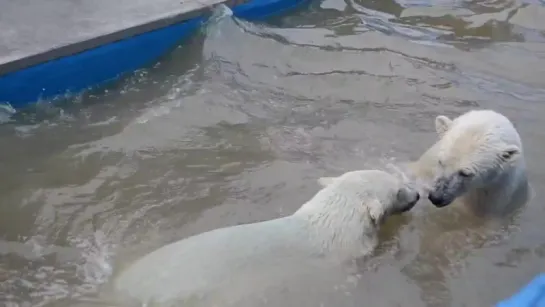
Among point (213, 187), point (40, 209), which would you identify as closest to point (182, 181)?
point (213, 187)

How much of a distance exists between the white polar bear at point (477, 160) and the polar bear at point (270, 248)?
252 mm

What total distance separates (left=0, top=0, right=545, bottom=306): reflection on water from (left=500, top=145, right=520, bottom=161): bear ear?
639 millimetres

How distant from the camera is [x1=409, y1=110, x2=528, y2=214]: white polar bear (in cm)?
480

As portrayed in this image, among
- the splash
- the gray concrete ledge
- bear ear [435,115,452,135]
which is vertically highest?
the gray concrete ledge

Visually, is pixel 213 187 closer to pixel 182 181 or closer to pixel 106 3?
pixel 182 181

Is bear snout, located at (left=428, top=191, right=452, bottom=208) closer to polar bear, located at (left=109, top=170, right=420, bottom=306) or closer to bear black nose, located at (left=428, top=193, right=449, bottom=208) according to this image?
bear black nose, located at (left=428, top=193, right=449, bottom=208)

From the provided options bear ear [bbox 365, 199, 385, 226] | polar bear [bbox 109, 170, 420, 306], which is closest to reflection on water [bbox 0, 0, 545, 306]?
polar bear [bbox 109, 170, 420, 306]

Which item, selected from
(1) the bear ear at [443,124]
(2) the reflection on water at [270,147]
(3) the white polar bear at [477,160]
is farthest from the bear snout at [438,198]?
(1) the bear ear at [443,124]

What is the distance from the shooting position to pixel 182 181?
561cm

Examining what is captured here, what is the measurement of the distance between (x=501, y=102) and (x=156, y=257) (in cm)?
434

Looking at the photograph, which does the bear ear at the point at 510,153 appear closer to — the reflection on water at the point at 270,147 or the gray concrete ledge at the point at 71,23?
the reflection on water at the point at 270,147

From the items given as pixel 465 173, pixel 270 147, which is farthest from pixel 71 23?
pixel 465 173

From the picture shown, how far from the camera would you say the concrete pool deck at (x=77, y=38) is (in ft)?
21.3

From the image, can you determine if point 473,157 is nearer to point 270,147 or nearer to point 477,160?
point 477,160
